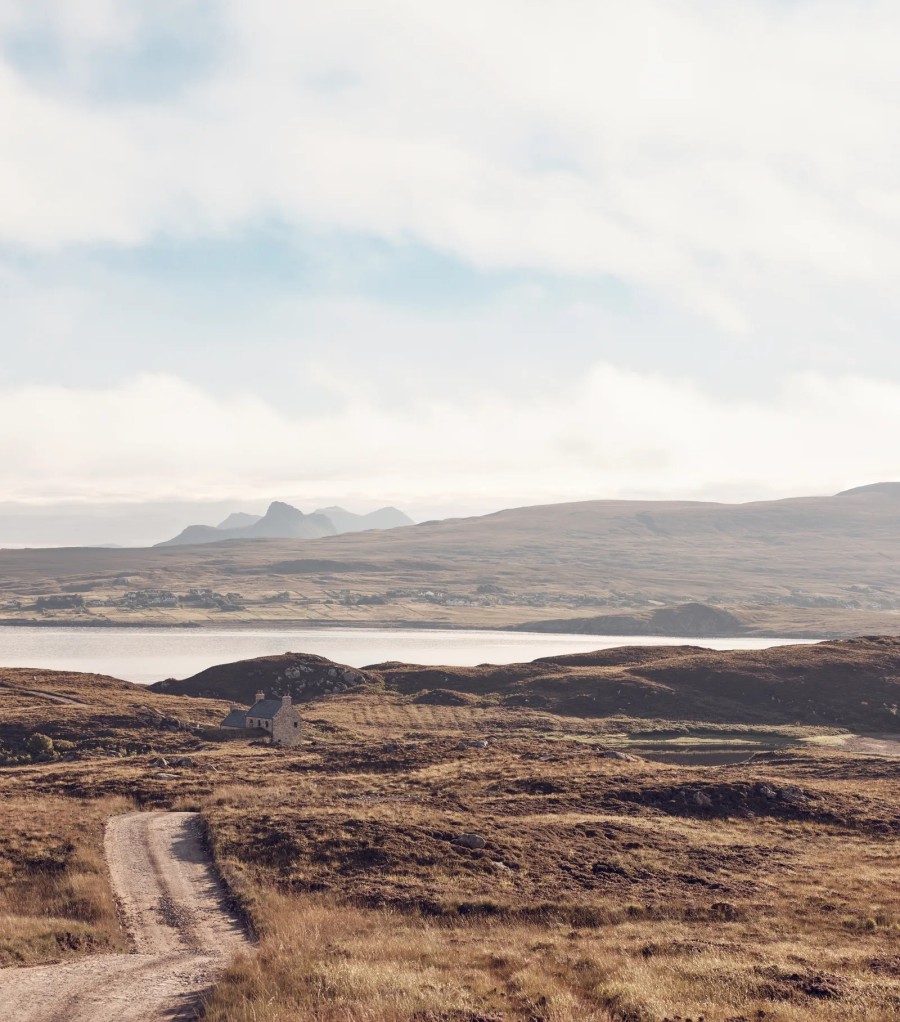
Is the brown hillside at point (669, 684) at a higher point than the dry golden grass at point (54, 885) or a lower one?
lower

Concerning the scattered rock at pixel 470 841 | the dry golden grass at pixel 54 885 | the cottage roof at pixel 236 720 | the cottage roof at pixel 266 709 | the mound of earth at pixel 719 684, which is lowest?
the mound of earth at pixel 719 684

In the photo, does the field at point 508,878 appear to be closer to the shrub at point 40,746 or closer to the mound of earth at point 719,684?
the shrub at point 40,746

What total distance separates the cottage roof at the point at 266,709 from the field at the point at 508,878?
888cm

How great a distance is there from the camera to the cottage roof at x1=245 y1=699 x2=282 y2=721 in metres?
81.0

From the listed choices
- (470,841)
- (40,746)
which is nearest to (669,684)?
(40,746)

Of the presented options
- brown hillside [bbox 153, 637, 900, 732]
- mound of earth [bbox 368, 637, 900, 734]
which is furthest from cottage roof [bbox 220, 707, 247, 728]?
mound of earth [bbox 368, 637, 900, 734]

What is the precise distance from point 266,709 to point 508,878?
5360 cm

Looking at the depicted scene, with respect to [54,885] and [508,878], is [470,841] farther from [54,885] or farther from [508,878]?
[54,885]

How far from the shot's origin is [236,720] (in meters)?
84.9

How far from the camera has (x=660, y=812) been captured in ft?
155

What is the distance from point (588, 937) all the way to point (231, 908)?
1050 centimetres

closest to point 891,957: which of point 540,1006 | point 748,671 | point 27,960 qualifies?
point 540,1006

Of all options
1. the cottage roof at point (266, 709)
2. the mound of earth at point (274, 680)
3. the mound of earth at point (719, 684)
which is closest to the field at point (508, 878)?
the cottage roof at point (266, 709)

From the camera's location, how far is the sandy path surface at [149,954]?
17.4m
